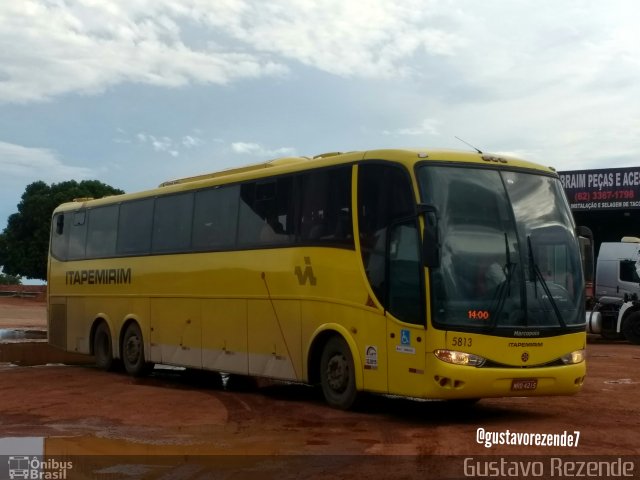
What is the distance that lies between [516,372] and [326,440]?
2.51 metres

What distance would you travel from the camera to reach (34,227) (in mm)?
80750

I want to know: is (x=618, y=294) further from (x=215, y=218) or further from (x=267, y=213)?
(x=267, y=213)

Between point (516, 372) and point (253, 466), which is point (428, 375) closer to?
point (516, 372)

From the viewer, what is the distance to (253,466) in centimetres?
883

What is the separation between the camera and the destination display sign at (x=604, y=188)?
132 feet

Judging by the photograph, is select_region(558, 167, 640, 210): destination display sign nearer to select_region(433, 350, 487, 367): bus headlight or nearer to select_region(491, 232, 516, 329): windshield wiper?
select_region(491, 232, 516, 329): windshield wiper

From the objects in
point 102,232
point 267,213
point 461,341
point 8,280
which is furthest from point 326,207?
point 8,280

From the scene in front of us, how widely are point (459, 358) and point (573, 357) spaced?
172 centimetres

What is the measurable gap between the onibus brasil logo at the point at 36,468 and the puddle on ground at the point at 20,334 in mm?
A: 21723

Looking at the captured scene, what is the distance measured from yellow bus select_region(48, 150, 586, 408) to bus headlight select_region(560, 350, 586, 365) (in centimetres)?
2

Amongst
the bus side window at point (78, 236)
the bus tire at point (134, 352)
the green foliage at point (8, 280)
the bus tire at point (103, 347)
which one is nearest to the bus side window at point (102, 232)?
the bus side window at point (78, 236)

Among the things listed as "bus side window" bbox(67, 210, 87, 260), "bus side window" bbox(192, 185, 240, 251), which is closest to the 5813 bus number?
"bus side window" bbox(192, 185, 240, 251)

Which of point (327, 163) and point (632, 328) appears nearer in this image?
point (327, 163)

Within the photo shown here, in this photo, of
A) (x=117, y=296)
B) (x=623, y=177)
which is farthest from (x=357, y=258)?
(x=623, y=177)
